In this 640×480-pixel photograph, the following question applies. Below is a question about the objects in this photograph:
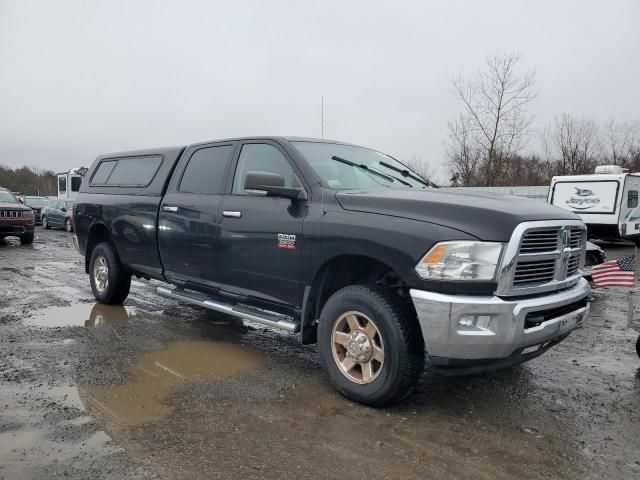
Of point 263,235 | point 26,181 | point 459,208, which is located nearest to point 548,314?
point 459,208

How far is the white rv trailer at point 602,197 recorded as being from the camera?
52.6ft

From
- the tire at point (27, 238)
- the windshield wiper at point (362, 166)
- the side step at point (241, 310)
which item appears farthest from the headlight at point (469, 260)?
the tire at point (27, 238)

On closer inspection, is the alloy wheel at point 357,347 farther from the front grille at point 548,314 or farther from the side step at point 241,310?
the front grille at point 548,314

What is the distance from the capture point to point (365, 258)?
12.6ft

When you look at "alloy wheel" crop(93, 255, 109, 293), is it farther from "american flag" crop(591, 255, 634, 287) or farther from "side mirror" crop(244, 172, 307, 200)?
"american flag" crop(591, 255, 634, 287)

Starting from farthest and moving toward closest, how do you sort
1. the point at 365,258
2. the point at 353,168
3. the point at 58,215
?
the point at 58,215, the point at 353,168, the point at 365,258

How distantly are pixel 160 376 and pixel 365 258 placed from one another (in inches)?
77.8

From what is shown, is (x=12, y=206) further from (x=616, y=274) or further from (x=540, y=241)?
(x=540, y=241)

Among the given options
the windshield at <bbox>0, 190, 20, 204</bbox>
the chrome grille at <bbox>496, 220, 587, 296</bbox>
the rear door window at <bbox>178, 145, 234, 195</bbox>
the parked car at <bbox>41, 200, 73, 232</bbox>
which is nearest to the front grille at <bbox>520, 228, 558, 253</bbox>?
the chrome grille at <bbox>496, 220, 587, 296</bbox>

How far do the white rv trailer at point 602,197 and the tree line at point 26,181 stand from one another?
239 feet

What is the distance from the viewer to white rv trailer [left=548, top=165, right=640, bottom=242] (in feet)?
52.6

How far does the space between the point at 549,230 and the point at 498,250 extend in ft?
1.90

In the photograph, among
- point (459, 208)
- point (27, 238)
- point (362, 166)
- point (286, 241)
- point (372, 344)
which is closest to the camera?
point (459, 208)

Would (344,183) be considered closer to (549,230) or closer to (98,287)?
(549,230)
